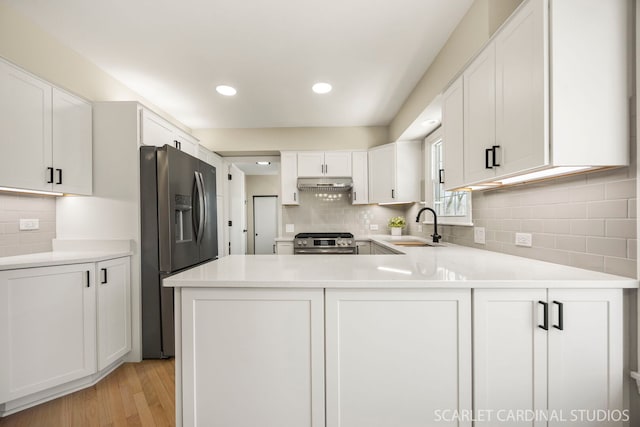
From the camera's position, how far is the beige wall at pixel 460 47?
1.56 metres

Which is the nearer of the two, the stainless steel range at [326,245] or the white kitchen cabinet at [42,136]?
the white kitchen cabinet at [42,136]

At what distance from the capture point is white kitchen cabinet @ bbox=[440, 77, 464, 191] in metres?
1.75

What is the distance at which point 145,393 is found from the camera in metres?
1.87

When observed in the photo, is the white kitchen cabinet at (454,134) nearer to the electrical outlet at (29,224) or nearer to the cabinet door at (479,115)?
the cabinet door at (479,115)

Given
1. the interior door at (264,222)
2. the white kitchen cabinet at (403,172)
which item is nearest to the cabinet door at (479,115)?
the white kitchen cabinet at (403,172)

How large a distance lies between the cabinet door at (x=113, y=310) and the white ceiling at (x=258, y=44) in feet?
5.73

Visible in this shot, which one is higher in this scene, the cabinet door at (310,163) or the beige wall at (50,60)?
the beige wall at (50,60)

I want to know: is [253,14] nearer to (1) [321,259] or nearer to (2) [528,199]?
(1) [321,259]

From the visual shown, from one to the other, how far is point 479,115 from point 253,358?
1746mm

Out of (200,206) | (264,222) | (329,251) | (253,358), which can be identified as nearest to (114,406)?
(253,358)

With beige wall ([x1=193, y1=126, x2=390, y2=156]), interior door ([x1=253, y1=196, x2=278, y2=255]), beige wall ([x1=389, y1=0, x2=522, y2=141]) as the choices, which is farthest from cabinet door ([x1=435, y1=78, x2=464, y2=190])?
interior door ([x1=253, y1=196, x2=278, y2=255])

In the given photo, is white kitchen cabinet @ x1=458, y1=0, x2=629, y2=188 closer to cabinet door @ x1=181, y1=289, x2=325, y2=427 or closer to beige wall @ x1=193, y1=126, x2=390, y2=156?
cabinet door @ x1=181, y1=289, x2=325, y2=427

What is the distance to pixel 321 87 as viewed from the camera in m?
2.82

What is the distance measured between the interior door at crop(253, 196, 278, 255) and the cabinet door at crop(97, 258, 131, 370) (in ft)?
18.7
